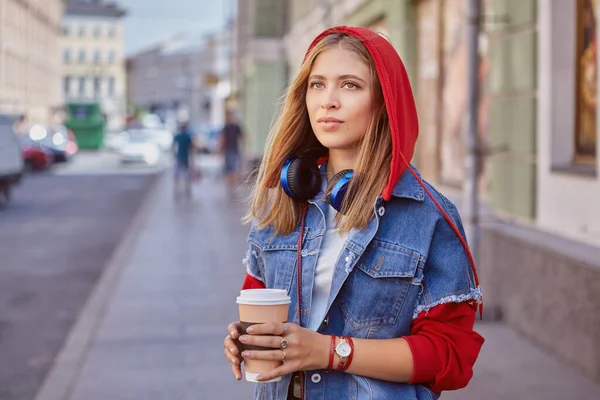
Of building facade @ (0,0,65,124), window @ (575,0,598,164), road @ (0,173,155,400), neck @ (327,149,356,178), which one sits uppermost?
building facade @ (0,0,65,124)

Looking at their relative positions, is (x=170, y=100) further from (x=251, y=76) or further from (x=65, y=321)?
(x=65, y=321)

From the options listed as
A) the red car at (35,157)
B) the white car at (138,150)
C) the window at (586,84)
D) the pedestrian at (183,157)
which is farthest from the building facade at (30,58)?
the window at (586,84)

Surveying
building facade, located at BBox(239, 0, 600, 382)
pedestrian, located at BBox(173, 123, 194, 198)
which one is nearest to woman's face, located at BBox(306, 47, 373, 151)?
building facade, located at BBox(239, 0, 600, 382)

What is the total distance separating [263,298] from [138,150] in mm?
45152

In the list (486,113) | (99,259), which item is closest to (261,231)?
(486,113)

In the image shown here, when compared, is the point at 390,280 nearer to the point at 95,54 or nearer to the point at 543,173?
the point at 543,173

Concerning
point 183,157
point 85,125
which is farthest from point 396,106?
point 85,125

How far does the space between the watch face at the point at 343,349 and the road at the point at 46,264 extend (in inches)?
185

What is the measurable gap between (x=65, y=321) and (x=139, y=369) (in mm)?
2660

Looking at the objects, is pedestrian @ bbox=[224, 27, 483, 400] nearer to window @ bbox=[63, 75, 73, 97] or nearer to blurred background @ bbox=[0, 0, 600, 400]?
blurred background @ bbox=[0, 0, 600, 400]

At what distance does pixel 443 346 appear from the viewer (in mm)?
2236

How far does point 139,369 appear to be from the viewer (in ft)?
21.7

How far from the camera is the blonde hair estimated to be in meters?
2.29

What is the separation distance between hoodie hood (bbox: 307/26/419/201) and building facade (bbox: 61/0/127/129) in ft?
419
